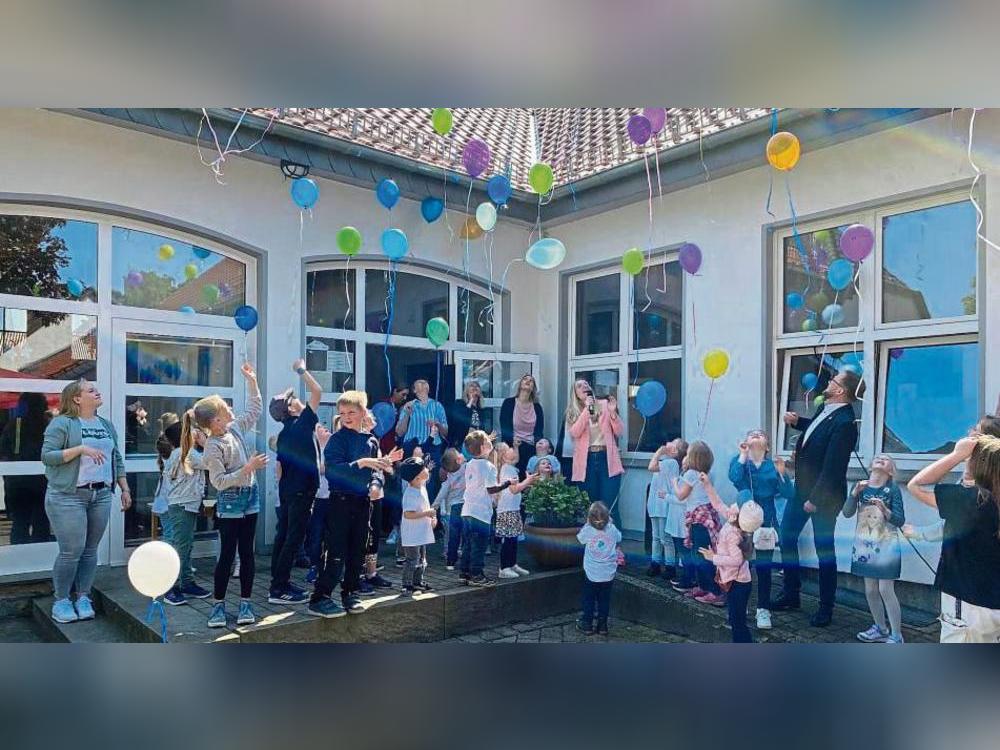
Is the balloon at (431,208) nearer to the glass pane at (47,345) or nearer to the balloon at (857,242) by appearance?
the glass pane at (47,345)

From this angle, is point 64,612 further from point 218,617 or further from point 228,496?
point 228,496

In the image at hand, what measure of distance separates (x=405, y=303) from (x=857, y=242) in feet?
12.5

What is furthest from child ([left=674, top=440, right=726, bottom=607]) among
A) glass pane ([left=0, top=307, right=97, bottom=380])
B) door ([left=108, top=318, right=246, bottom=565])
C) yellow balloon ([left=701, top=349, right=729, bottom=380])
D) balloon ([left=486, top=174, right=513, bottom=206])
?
glass pane ([left=0, top=307, right=97, bottom=380])

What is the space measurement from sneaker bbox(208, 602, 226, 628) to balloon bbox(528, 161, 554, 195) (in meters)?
3.51

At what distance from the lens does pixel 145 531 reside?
5.05 metres

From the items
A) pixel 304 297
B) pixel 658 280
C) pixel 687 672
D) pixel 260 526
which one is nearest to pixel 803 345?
pixel 658 280

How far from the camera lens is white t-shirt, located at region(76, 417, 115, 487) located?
3.94 metres

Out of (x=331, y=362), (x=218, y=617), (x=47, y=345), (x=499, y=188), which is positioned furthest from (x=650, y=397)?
(x=47, y=345)

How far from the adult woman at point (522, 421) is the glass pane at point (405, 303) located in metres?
1.12

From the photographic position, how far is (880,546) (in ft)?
12.2

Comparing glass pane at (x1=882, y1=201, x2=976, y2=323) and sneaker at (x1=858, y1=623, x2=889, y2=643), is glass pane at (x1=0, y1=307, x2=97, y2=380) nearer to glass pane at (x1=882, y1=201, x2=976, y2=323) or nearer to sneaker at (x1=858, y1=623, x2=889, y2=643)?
sneaker at (x1=858, y1=623, x2=889, y2=643)
